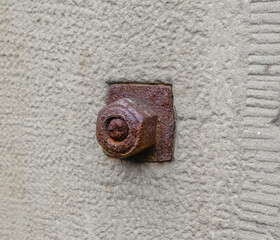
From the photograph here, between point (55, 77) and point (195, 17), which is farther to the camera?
point (55, 77)

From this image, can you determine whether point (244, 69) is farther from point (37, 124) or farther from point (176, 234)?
point (37, 124)

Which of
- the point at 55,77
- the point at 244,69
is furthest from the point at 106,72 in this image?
the point at 244,69
